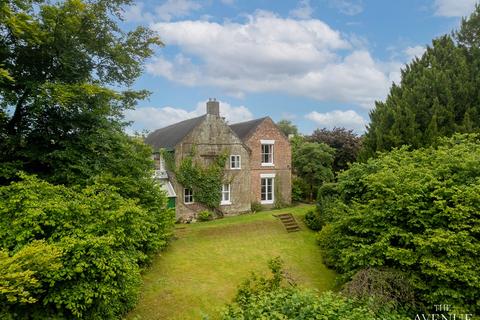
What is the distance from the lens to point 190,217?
24516 millimetres

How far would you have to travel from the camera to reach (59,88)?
1060 centimetres

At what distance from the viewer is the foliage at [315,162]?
29500 millimetres

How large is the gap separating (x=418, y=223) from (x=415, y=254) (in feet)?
3.65

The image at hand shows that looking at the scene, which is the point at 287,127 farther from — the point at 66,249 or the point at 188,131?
the point at 66,249

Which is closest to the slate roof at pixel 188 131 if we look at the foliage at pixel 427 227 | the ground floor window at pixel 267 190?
the ground floor window at pixel 267 190

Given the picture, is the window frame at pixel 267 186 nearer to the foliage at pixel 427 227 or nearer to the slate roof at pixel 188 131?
the slate roof at pixel 188 131

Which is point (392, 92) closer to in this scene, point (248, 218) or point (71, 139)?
point (248, 218)

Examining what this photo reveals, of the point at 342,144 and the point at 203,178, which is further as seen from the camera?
the point at 342,144

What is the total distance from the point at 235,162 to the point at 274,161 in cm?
398

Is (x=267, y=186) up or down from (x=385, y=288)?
up

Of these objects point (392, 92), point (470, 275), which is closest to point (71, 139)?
point (470, 275)

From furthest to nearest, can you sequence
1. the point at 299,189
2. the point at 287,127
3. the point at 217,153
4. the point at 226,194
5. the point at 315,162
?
1. the point at 287,127
2. the point at 299,189
3. the point at 315,162
4. the point at 226,194
5. the point at 217,153

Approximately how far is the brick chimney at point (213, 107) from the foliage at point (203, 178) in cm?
356

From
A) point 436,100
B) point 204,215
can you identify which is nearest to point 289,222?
point 204,215
